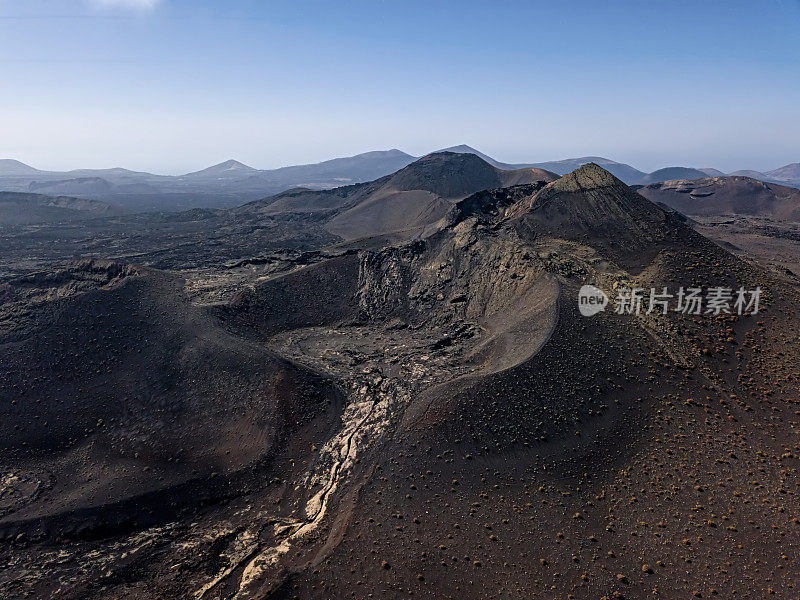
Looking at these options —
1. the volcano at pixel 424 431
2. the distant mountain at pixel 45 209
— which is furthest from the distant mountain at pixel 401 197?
the volcano at pixel 424 431

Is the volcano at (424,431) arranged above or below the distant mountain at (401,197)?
below

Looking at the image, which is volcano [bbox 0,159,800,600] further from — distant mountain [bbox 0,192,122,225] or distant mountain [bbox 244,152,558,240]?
distant mountain [bbox 0,192,122,225]
